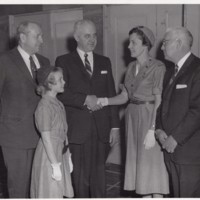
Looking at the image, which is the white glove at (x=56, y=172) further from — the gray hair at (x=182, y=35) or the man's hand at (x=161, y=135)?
the gray hair at (x=182, y=35)

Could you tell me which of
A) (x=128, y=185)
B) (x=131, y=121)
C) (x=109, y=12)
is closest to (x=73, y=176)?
(x=128, y=185)

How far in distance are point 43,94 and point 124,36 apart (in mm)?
1885

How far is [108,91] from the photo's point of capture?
331cm

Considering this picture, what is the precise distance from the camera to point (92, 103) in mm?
3127

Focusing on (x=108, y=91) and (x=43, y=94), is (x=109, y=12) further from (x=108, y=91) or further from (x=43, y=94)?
(x=43, y=94)

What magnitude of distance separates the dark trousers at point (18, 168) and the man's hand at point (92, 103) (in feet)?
1.93

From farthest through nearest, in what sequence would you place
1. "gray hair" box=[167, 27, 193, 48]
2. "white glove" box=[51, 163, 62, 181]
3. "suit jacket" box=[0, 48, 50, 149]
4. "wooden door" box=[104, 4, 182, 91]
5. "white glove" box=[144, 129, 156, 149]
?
"wooden door" box=[104, 4, 182, 91]
"white glove" box=[144, 129, 156, 149]
"suit jacket" box=[0, 48, 50, 149]
"gray hair" box=[167, 27, 193, 48]
"white glove" box=[51, 163, 62, 181]

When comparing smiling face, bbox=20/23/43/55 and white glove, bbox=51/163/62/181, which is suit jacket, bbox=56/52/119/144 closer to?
smiling face, bbox=20/23/43/55

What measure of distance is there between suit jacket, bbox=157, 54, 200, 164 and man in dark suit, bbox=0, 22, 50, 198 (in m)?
1.05

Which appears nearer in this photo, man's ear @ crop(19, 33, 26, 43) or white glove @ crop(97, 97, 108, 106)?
man's ear @ crop(19, 33, 26, 43)

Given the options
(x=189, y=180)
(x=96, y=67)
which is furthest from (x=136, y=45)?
(x=189, y=180)

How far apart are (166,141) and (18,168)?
3.90ft

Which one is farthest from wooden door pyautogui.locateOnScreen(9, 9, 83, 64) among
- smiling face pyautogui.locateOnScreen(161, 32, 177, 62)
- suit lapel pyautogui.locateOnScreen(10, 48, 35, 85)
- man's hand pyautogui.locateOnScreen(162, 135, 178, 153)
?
man's hand pyautogui.locateOnScreen(162, 135, 178, 153)

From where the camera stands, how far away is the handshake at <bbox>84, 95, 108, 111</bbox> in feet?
10.2
